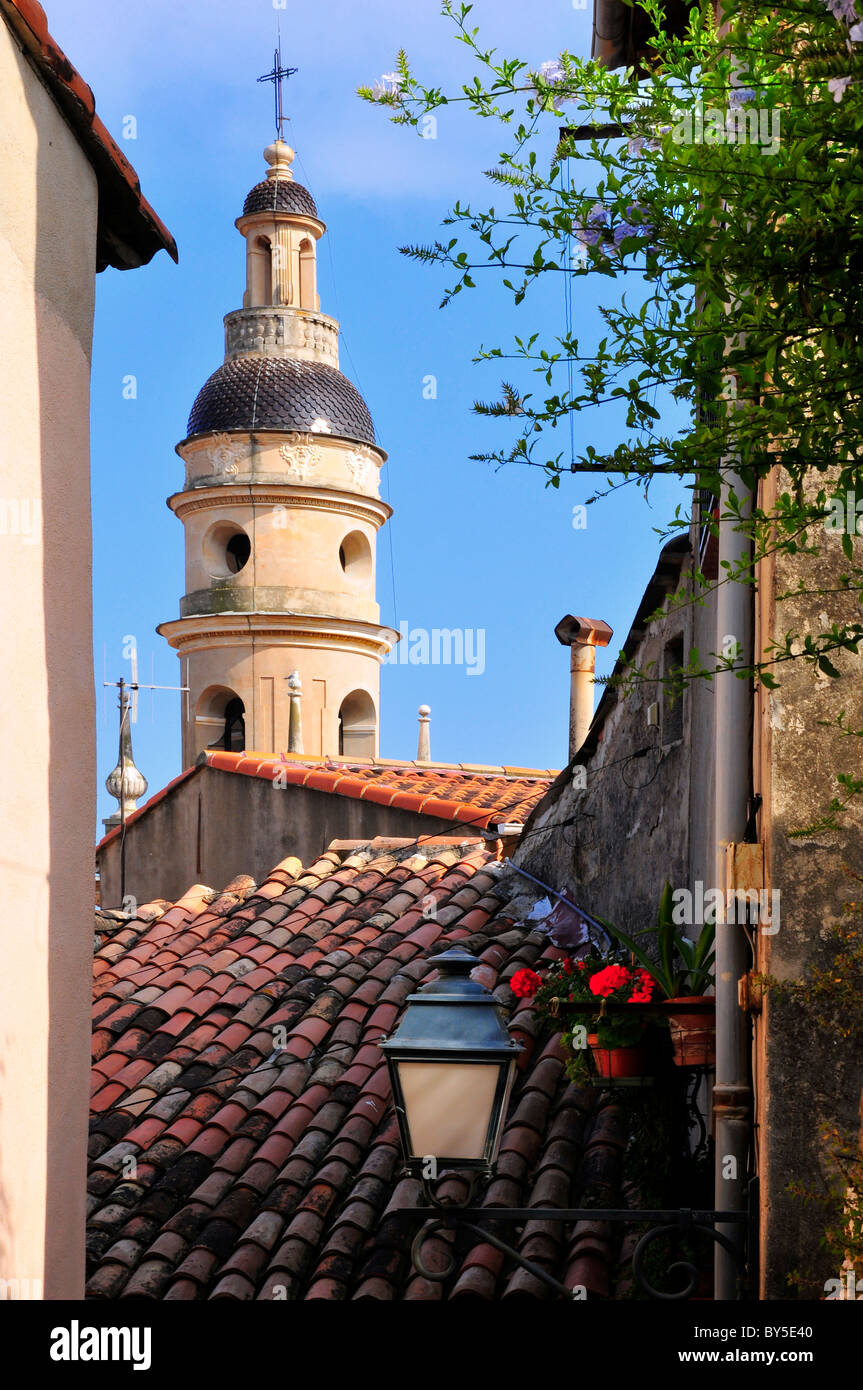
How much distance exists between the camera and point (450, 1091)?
14.7 ft

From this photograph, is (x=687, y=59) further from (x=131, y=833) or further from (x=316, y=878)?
(x=131, y=833)

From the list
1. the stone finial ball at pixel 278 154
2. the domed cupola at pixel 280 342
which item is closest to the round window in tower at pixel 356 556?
the domed cupola at pixel 280 342

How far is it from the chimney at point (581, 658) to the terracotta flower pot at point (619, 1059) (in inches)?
183

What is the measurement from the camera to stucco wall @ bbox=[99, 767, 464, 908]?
14.3m

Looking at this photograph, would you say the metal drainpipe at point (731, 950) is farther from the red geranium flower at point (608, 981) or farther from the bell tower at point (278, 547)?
the bell tower at point (278, 547)

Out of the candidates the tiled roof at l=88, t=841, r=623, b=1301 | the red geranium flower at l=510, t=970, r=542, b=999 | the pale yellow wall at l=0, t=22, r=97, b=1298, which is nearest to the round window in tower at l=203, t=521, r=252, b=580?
the tiled roof at l=88, t=841, r=623, b=1301

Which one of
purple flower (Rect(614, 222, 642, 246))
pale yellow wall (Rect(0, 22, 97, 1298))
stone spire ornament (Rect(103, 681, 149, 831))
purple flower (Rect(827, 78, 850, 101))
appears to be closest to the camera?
purple flower (Rect(827, 78, 850, 101))

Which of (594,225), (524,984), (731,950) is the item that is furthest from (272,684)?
(594,225)

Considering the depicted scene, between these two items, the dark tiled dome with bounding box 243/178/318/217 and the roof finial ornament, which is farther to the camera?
the dark tiled dome with bounding box 243/178/318/217

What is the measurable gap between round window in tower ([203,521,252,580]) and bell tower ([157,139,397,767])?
0.9 inches

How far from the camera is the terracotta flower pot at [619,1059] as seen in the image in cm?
548

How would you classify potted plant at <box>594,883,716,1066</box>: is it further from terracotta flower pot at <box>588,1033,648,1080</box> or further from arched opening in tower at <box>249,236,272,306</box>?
arched opening in tower at <box>249,236,272,306</box>

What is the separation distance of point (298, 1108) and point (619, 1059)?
258cm
